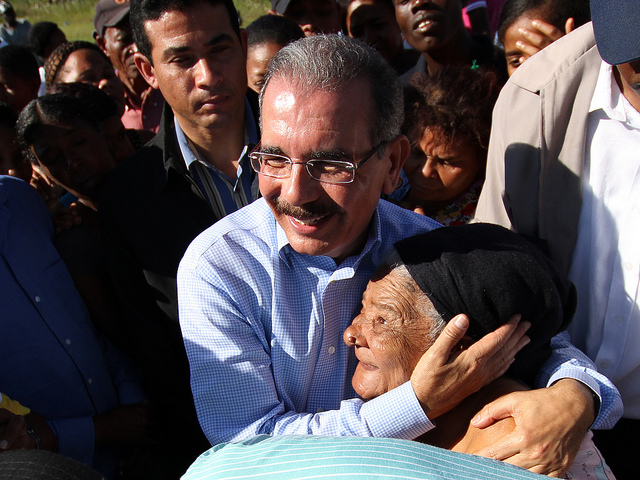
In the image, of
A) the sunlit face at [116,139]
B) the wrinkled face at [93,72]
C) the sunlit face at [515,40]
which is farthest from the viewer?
the wrinkled face at [93,72]

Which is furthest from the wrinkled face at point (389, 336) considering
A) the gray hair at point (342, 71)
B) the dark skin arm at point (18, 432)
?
the dark skin arm at point (18, 432)

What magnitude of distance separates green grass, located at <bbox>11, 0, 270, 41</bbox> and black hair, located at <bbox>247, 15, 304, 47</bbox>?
39.1ft

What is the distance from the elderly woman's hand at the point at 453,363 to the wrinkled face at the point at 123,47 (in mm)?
4403

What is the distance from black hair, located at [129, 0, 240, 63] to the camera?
104 inches

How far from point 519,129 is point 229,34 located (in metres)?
1.52

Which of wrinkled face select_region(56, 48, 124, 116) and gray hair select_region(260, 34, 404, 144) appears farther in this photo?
wrinkled face select_region(56, 48, 124, 116)

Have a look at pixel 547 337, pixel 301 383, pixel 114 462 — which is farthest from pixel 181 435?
pixel 547 337

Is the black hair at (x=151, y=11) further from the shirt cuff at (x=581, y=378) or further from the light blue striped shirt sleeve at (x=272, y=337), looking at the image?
the shirt cuff at (x=581, y=378)

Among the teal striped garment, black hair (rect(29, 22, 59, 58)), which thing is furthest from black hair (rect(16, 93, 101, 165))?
black hair (rect(29, 22, 59, 58))

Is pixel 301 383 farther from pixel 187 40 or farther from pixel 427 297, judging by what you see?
pixel 187 40

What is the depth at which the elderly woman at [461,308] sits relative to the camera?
5.79 feet

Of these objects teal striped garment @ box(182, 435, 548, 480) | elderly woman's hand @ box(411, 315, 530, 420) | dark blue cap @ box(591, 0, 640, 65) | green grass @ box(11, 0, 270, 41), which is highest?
green grass @ box(11, 0, 270, 41)

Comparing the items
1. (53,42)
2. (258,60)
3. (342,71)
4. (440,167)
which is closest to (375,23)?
(258,60)

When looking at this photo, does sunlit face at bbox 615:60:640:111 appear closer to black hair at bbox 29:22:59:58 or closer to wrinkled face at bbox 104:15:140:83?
wrinkled face at bbox 104:15:140:83
